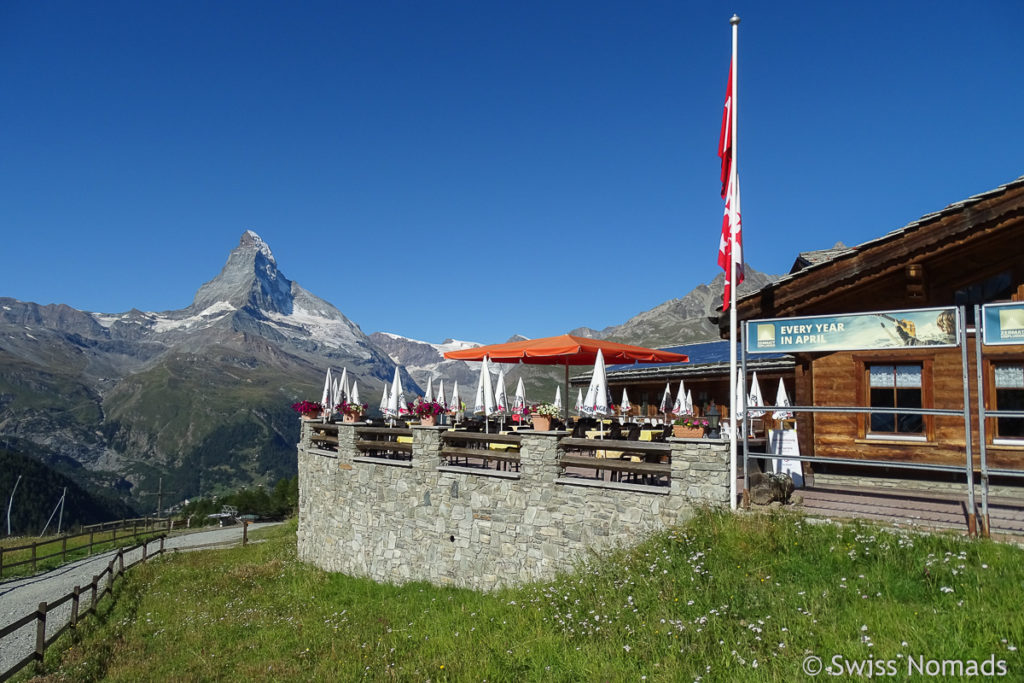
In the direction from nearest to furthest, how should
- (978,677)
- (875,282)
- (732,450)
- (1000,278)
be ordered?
(978,677) < (732,450) < (1000,278) < (875,282)

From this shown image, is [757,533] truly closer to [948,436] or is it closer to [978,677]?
[978,677]

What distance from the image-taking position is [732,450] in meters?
8.80

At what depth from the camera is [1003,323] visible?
25.1 ft

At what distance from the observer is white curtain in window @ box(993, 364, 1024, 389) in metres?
10.5

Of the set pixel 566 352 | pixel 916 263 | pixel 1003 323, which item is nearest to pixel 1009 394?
pixel 916 263

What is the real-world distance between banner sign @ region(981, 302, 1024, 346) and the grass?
8.42ft

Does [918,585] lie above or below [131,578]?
above

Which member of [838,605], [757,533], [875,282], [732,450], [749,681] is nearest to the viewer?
[749,681]

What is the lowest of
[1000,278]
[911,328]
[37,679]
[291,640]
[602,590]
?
[37,679]

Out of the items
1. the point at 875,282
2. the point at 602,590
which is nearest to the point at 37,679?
the point at 602,590

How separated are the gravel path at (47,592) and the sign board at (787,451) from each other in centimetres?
1684

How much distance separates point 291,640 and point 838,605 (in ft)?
29.7

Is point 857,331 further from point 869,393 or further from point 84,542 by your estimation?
point 84,542

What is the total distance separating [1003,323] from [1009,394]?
13.3ft
